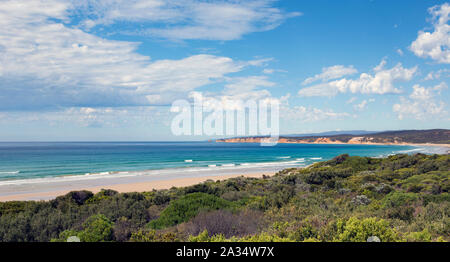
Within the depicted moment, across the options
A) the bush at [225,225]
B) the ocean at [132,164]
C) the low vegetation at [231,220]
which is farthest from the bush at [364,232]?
the ocean at [132,164]

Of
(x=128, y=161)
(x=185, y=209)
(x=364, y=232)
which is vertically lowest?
(x=128, y=161)

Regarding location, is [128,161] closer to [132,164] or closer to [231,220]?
[132,164]

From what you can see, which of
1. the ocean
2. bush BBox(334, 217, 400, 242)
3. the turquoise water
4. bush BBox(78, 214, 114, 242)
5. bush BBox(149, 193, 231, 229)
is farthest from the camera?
the turquoise water

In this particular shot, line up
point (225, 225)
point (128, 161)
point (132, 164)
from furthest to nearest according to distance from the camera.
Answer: point (128, 161), point (132, 164), point (225, 225)

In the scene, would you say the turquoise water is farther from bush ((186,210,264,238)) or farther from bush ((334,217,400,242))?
bush ((334,217,400,242))

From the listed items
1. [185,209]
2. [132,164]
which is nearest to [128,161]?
[132,164]

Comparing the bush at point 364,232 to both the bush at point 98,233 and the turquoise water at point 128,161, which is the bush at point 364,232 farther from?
the turquoise water at point 128,161

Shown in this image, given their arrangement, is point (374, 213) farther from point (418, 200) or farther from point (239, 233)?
point (239, 233)

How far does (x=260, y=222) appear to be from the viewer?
21.9 feet

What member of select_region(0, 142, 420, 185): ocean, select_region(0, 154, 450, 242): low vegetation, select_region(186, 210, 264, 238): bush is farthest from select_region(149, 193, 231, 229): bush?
select_region(0, 142, 420, 185): ocean

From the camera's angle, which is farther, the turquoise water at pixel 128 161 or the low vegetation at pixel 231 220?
the turquoise water at pixel 128 161
